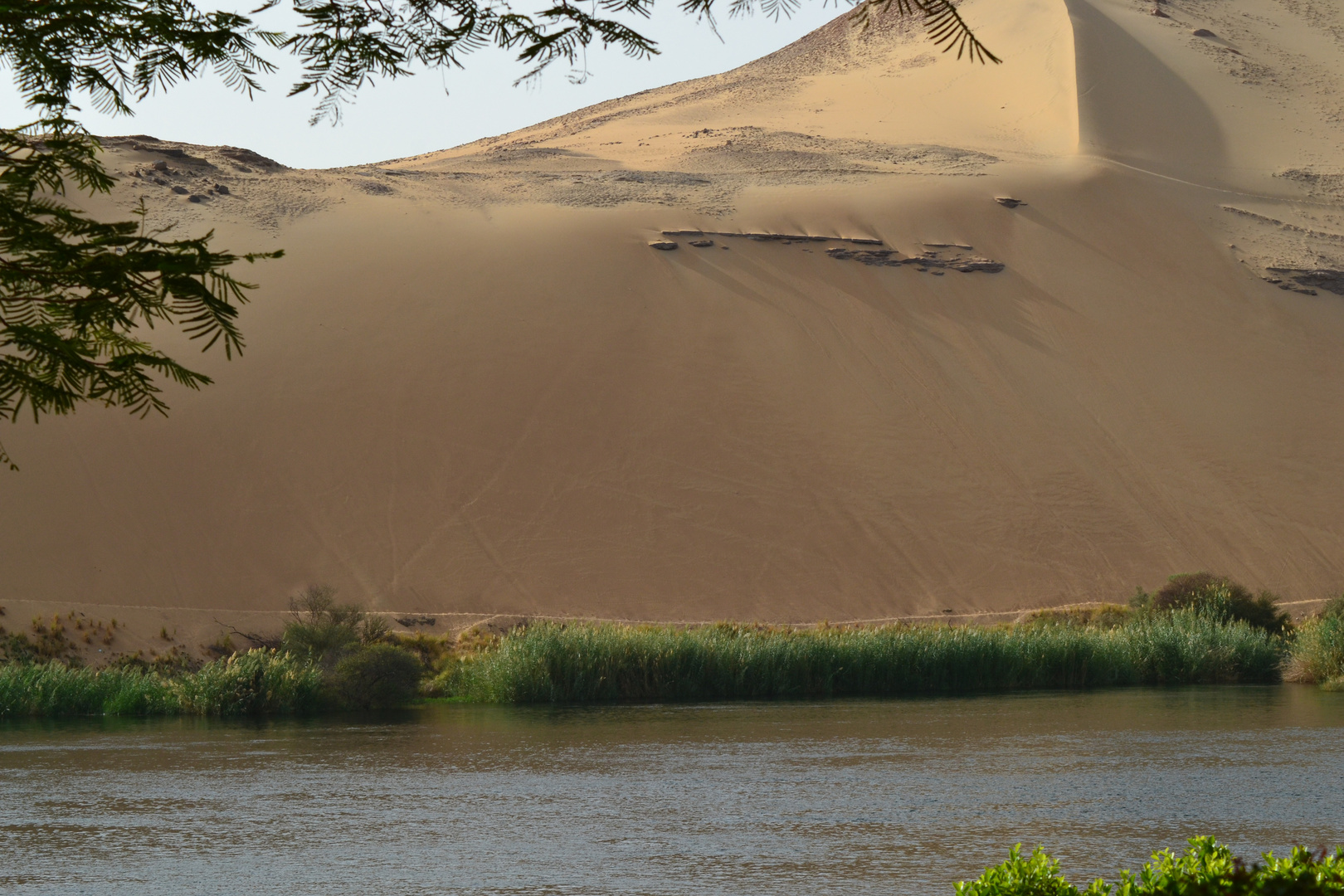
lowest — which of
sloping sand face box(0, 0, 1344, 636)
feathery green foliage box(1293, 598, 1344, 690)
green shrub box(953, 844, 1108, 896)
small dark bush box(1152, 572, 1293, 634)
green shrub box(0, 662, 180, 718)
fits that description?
green shrub box(0, 662, 180, 718)

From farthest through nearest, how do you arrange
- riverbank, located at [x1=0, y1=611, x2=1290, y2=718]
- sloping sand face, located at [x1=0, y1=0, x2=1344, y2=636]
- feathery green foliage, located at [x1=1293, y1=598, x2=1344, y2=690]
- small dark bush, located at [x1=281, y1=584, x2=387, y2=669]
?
sloping sand face, located at [x1=0, y1=0, x2=1344, y2=636] < small dark bush, located at [x1=281, y1=584, x2=387, y2=669] < feathery green foliage, located at [x1=1293, y1=598, x2=1344, y2=690] < riverbank, located at [x1=0, y1=611, x2=1290, y2=718]

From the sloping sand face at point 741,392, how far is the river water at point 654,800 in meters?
11.9

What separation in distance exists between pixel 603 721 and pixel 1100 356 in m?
25.8

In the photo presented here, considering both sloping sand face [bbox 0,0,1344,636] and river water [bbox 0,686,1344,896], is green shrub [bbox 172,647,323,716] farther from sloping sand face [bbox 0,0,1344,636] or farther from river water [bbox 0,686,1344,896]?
sloping sand face [bbox 0,0,1344,636]

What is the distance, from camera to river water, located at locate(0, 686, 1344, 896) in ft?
25.8

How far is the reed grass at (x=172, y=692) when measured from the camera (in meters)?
17.8

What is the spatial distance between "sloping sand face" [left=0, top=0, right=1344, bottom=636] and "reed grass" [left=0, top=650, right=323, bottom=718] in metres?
5.55

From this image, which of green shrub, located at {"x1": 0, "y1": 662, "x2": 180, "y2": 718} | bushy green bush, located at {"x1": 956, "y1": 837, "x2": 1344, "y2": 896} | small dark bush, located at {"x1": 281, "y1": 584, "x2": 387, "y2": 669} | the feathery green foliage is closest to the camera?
bushy green bush, located at {"x1": 956, "y1": 837, "x2": 1344, "y2": 896}

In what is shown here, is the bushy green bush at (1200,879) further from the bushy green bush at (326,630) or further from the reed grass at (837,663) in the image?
the bushy green bush at (326,630)

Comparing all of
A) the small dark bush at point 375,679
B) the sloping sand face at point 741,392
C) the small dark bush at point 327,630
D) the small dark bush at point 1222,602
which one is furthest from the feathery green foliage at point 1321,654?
the small dark bush at point 327,630

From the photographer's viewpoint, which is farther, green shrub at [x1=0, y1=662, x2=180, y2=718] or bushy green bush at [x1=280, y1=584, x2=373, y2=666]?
bushy green bush at [x1=280, y1=584, x2=373, y2=666]

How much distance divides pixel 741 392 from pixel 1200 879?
102 feet

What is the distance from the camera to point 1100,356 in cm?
3734

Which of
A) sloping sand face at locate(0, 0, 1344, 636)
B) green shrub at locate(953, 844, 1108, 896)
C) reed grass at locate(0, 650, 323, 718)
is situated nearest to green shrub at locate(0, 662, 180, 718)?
reed grass at locate(0, 650, 323, 718)
